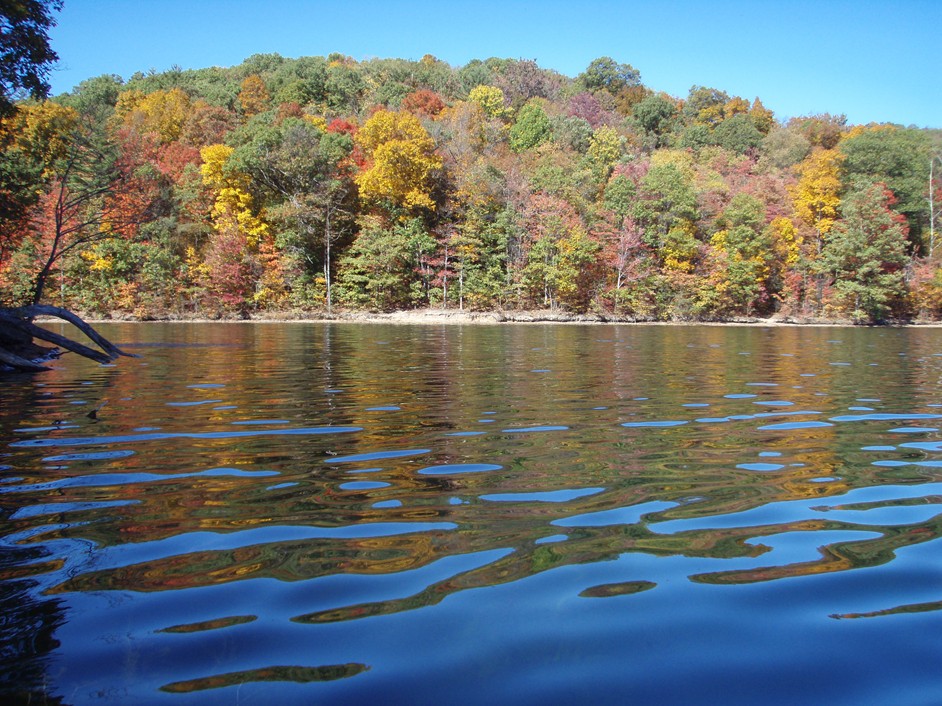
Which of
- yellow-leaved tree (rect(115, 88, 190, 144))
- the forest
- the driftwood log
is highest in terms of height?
yellow-leaved tree (rect(115, 88, 190, 144))

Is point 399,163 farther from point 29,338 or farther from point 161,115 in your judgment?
point 29,338

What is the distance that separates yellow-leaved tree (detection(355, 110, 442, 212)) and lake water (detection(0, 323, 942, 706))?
41.6m

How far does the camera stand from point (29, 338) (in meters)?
14.2

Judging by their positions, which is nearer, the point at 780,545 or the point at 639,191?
the point at 780,545

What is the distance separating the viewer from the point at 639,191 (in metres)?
48.2

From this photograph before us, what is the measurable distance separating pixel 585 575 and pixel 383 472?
2.32 meters

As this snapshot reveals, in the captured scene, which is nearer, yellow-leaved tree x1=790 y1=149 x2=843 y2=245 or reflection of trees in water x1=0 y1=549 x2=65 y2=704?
reflection of trees in water x1=0 y1=549 x2=65 y2=704

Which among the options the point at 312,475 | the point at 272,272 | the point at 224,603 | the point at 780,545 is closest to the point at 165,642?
the point at 224,603

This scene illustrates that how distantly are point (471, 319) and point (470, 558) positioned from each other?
4144 centimetres

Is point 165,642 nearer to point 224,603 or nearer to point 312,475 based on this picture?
point 224,603

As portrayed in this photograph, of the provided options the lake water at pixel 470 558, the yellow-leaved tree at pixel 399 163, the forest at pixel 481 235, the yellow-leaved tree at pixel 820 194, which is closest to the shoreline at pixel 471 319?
the forest at pixel 481 235

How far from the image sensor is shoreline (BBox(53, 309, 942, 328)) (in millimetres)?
44250

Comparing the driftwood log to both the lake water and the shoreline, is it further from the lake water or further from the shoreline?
the shoreline

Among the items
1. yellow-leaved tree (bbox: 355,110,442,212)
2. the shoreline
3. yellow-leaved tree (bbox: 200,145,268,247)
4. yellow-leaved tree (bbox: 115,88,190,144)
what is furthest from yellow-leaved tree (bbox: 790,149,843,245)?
yellow-leaved tree (bbox: 115,88,190,144)
